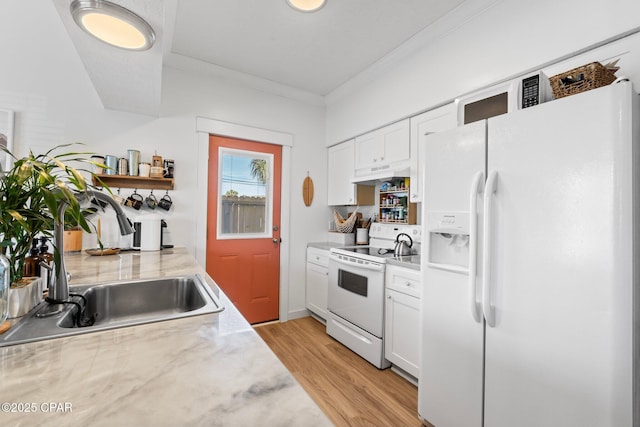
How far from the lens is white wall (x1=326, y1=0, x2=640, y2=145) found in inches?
59.4

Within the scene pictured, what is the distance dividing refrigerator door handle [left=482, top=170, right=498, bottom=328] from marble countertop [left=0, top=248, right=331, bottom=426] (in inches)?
43.5

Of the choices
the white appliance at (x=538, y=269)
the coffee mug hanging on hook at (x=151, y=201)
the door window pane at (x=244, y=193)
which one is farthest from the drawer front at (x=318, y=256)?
the coffee mug hanging on hook at (x=151, y=201)

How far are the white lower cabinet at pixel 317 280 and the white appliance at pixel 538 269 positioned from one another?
5.07 feet

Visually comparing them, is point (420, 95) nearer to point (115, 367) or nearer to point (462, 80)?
point (462, 80)

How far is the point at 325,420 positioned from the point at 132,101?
268 cm

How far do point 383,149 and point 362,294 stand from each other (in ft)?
4.58

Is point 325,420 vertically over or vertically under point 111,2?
under

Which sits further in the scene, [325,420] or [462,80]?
[462,80]

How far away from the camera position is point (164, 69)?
2.72 meters

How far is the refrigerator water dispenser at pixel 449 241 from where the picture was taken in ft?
4.91

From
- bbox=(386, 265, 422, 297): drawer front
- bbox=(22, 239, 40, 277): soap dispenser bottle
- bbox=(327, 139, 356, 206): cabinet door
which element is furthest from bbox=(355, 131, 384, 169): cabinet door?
bbox=(22, 239, 40, 277): soap dispenser bottle

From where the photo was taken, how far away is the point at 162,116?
8.82ft

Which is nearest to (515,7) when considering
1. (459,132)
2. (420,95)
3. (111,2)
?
(420,95)

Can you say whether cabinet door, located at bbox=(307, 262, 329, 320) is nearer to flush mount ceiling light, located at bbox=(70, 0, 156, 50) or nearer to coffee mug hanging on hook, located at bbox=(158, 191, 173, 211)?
coffee mug hanging on hook, located at bbox=(158, 191, 173, 211)
